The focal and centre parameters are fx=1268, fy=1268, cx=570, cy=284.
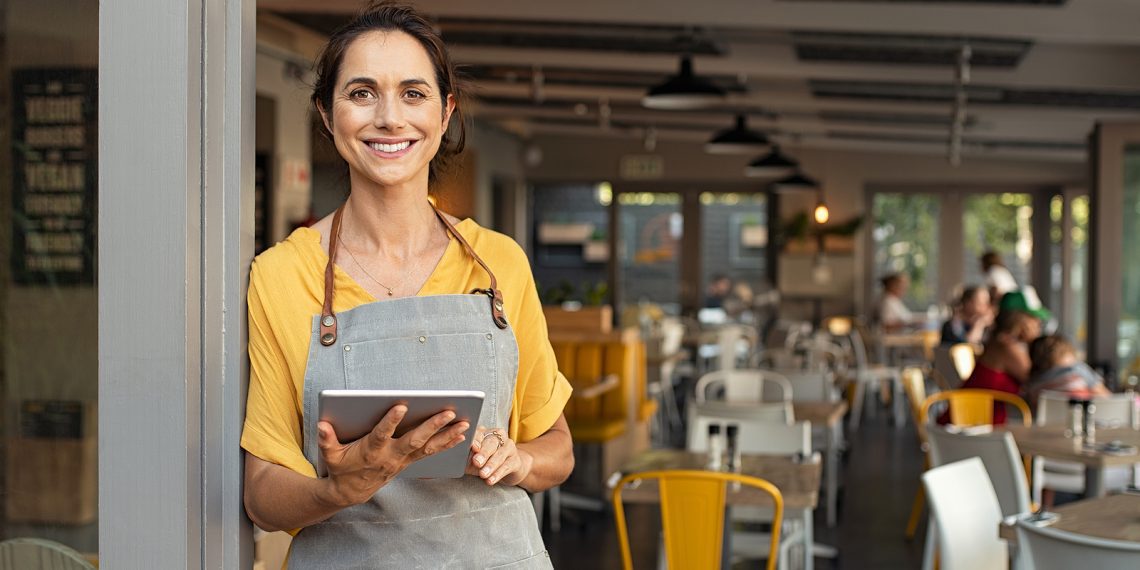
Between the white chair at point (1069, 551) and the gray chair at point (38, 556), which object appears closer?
the gray chair at point (38, 556)

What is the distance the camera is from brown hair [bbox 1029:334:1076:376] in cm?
705

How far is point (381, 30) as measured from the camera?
1.75 meters

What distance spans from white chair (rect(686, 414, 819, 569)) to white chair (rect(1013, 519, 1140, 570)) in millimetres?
1993

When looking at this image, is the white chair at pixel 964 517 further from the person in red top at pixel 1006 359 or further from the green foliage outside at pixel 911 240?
the green foliage outside at pixel 911 240

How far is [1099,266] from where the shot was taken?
10281 millimetres

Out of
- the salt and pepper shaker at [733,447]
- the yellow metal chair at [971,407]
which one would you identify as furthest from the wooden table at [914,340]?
the salt and pepper shaker at [733,447]

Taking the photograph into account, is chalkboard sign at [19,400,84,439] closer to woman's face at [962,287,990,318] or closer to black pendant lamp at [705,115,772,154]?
black pendant lamp at [705,115,772,154]

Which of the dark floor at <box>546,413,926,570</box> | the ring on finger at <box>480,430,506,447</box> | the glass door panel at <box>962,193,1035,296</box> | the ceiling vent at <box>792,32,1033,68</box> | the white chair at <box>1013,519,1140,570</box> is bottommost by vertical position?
the dark floor at <box>546,413,926,570</box>

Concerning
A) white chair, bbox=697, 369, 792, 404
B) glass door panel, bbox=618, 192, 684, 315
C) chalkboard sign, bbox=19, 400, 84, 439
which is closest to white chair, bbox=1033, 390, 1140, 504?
white chair, bbox=697, 369, 792, 404

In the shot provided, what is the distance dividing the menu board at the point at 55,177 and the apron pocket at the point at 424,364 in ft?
1.20

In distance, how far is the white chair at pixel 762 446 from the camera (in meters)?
5.23

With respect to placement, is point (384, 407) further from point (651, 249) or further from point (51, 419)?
point (651, 249)

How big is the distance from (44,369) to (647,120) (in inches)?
576

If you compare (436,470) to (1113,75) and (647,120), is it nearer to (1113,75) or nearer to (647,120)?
(1113,75)
